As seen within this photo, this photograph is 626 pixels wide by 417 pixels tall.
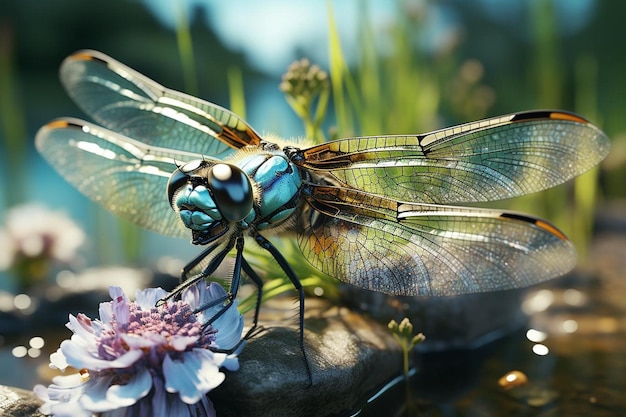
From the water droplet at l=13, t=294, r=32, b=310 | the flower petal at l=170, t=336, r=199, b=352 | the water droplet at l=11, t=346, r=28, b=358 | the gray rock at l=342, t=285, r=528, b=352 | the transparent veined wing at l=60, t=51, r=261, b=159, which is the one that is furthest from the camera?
the water droplet at l=13, t=294, r=32, b=310

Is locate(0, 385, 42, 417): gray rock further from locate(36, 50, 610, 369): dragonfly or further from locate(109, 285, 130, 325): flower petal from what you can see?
locate(36, 50, 610, 369): dragonfly

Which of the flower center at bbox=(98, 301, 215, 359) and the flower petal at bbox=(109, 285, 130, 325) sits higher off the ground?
the flower petal at bbox=(109, 285, 130, 325)

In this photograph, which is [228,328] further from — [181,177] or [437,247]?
[437,247]

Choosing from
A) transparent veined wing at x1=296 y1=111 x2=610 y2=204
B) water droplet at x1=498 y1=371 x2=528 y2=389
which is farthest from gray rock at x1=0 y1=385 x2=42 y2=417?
water droplet at x1=498 y1=371 x2=528 y2=389

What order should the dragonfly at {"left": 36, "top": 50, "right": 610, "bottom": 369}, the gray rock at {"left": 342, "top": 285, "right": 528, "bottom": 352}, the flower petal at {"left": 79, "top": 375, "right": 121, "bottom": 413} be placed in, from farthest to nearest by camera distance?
1. the gray rock at {"left": 342, "top": 285, "right": 528, "bottom": 352}
2. the dragonfly at {"left": 36, "top": 50, "right": 610, "bottom": 369}
3. the flower petal at {"left": 79, "top": 375, "right": 121, "bottom": 413}

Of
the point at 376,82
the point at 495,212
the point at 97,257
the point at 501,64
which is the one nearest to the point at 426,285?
the point at 495,212

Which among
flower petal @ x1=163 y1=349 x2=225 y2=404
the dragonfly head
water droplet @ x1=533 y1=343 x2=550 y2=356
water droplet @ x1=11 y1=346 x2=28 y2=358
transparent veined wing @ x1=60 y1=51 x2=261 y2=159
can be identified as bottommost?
water droplet @ x1=533 y1=343 x2=550 y2=356

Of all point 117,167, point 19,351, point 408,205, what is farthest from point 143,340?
point 19,351

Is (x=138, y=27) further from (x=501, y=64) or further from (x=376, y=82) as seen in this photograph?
(x=376, y=82)
